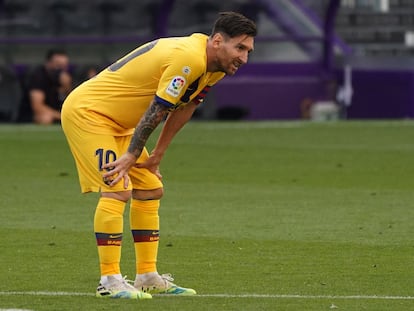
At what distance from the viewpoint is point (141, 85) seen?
8680 millimetres

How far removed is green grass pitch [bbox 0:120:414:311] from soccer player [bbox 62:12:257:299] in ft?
1.09

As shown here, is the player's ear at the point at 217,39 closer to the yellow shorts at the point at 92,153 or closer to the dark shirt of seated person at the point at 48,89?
the yellow shorts at the point at 92,153

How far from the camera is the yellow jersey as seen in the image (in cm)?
833

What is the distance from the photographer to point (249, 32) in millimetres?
8492

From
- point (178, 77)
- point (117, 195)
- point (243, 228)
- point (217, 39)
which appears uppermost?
point (217, 39)

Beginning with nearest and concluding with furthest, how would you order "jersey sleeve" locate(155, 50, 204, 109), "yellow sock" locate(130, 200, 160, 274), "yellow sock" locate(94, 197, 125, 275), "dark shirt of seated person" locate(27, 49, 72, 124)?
"jersey sleeve" locate(155, 50, 204, 109)
"yellow sock" locate(94, 197, 125, 275)
"yellow sock" locate(130, 200, 160, 274)
"dark shirt of seated person" locate(27, 49, 72, 124)

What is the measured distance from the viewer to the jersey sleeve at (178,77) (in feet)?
27.2

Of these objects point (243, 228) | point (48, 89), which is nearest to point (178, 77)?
point (243, 228)

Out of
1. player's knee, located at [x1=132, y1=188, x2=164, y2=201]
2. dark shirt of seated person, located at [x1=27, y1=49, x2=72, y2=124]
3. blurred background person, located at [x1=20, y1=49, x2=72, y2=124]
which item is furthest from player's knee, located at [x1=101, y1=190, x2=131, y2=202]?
dark shirt of seated person, located at [x1=27, y1=49, x2=72, y2=124]

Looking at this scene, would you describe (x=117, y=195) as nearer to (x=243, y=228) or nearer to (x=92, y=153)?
(x=92, y=153)

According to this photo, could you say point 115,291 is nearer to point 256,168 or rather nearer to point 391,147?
point 256,168

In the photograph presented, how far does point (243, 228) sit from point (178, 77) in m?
4.21

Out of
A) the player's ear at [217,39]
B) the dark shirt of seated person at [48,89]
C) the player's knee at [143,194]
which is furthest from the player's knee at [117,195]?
the dark shirt of seated person at [48,89]

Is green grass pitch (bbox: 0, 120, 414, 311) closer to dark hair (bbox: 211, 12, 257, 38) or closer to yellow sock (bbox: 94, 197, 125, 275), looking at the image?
yellow sock (bbox: 94, 197, 125, 275)
